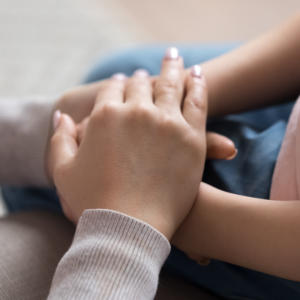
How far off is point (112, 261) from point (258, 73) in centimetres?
34

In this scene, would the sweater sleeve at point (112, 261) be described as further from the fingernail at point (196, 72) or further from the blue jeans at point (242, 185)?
the fingernail at point (196, 72)

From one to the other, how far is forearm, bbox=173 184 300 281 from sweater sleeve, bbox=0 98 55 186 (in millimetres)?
289

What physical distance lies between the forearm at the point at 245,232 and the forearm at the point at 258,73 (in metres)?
0.17

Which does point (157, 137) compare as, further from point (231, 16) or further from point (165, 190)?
point (231, 16)

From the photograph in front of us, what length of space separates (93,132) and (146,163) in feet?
0.27

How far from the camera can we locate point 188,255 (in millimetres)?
519

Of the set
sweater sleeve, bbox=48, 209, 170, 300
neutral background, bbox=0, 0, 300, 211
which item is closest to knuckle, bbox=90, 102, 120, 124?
sweater sleeve, bbox=48, 209, 170, 300

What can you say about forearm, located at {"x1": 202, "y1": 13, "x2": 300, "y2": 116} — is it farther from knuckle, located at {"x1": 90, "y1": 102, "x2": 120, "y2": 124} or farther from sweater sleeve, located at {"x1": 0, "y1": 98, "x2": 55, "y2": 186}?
sweater sleeve, located at {"x1": 0, "y1": 98, "x2": 55, "y2": 186}

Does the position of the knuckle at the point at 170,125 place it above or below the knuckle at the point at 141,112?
below

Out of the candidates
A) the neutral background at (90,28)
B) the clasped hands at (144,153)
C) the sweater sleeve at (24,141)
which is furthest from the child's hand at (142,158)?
the neutral background at (90,28)

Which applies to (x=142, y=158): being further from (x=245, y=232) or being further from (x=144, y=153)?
(x=245, y=232)

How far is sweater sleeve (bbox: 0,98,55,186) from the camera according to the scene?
2.20ft

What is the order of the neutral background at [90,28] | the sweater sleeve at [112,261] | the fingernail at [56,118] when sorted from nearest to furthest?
the sweater sleeve at [112,261] → the fingernail at [56,118] → the neutral background at [90,28]

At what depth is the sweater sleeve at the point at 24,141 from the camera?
0.67 metres
